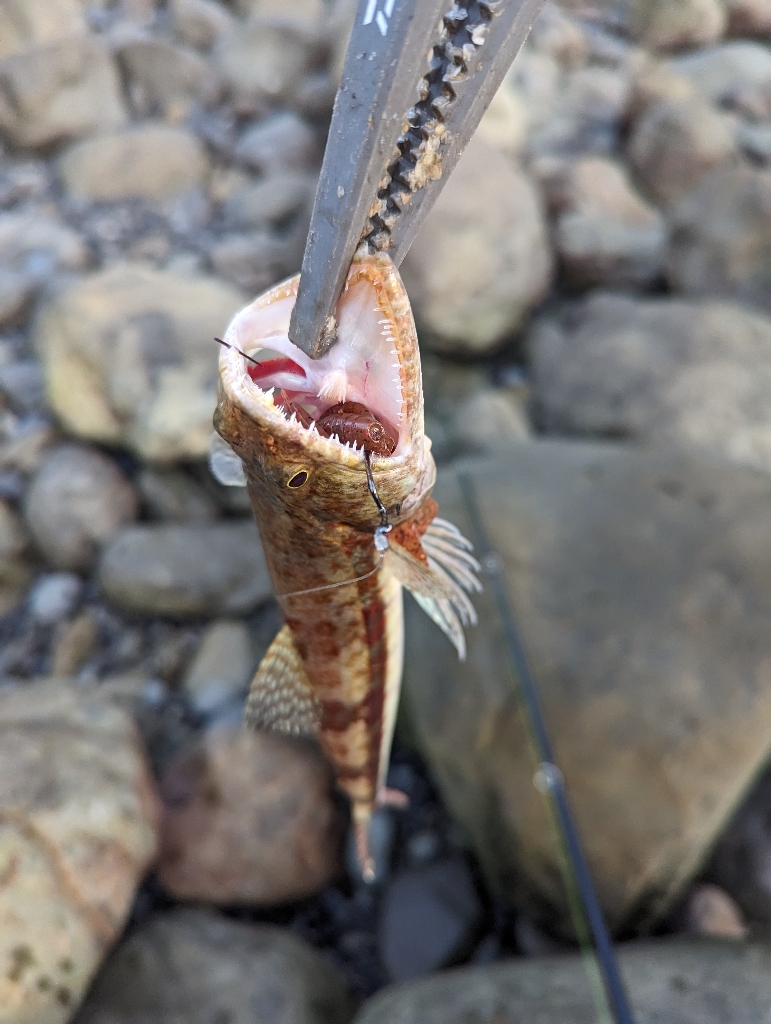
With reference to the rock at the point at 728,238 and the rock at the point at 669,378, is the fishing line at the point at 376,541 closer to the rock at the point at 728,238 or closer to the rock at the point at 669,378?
the rock at the point at 669,378

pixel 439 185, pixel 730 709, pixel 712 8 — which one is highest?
pixel 712 8

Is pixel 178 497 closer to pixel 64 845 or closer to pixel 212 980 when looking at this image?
pixel 64 845

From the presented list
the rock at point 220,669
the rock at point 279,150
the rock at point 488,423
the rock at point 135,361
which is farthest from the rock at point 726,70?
the rock at point 220,669

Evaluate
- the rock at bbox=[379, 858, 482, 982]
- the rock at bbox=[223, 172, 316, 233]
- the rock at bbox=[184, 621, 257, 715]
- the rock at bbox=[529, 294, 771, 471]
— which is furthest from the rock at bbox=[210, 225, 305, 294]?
the rock at bbox=[379, 858, 482, 982]

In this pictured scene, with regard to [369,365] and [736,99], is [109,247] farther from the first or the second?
[736,99]

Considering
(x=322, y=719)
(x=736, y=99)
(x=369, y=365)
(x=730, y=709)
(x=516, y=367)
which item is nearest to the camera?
(x=369, y=365)

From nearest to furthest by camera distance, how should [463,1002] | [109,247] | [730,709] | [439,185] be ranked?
[439,185] < [463,1002] < [730,709] < [109,247]

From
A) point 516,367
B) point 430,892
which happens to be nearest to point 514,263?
point 516,367
